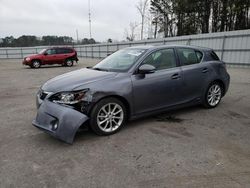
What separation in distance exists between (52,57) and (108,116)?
1663 cm

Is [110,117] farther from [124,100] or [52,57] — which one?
[52,57]

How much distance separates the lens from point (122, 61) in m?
4.73

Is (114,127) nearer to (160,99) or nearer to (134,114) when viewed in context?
(134,114)

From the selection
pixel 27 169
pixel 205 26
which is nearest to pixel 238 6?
pixel 205 26

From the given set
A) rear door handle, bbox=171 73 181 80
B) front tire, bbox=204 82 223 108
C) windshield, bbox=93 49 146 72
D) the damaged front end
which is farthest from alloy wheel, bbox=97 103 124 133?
front tire, bbox=204 82 223 108

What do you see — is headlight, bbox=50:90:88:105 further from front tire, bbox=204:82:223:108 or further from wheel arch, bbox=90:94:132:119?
front tire, bbox=204:82:223:108

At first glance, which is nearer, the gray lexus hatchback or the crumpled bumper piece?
the crumpled bumper piece

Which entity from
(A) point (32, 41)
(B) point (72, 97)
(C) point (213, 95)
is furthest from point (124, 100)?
(A) point (32, 41)

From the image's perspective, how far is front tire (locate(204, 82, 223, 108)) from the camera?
17.9ft

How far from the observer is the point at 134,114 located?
4293mm

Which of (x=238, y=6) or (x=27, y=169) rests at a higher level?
(x=238, y=6)

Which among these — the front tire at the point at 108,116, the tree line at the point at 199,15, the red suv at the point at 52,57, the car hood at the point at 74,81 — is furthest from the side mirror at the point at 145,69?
the tree line at the point at 199,15

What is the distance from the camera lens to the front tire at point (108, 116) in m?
3.85

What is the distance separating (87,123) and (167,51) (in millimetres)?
2231
